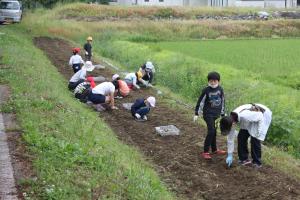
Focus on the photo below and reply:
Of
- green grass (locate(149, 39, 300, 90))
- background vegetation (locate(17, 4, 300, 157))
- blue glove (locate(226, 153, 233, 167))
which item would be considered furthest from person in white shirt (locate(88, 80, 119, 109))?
green grass (locate(149, 39, 300, 90))

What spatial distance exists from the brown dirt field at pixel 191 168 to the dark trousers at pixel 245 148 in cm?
22

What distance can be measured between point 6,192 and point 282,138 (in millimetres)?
6843

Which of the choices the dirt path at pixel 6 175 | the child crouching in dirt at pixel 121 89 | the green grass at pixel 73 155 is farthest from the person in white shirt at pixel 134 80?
the dirt path at pixel 6 175

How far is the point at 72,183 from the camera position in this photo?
6.14 meters

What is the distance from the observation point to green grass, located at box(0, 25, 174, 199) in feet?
19.9

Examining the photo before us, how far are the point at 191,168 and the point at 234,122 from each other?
115cm

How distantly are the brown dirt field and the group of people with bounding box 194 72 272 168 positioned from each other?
0.79ft

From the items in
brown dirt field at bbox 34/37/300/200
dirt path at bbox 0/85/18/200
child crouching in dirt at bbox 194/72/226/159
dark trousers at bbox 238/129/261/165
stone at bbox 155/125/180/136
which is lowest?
brown dirt field at bbox 34/37/300/200

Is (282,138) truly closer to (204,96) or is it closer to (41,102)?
(204,96)

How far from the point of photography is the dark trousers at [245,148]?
8406 mm

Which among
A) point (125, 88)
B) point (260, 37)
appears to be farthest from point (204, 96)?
point (260, 37)

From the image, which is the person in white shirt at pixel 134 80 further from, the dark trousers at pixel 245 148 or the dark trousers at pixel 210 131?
the dark trousers at pixel 245 148

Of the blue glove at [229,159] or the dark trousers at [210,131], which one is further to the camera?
the dark trousers at [210,131]

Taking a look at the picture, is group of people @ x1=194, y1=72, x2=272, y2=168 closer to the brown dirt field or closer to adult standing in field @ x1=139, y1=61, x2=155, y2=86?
the brown dirt field
